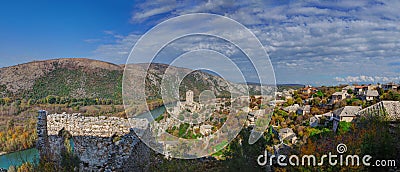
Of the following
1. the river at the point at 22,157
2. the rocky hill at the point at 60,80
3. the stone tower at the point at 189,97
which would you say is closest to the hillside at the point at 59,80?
the rocky hill at the point at 60,80

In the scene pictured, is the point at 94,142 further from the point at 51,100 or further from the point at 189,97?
the point at 51,100

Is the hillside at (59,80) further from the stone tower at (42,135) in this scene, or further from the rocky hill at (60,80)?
the stone tower at (42,135)

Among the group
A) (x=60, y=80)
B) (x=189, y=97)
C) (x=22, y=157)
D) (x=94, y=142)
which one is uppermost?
(x=60, y=80)

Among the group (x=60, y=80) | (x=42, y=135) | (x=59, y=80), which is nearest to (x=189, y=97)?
(x=42, y=135)

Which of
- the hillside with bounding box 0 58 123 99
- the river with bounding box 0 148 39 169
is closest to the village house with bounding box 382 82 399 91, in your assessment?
the river with bounding box 0 148 39 169

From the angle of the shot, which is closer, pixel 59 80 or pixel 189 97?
pixel 189 97

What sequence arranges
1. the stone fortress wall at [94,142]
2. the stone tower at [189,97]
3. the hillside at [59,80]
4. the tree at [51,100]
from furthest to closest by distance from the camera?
the hillside at [59,80] < the tree at [51,100] < the stone tower at [189,97] < the stone fortress wall at [94,142]

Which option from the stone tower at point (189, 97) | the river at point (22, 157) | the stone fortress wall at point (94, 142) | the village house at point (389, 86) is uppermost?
the village house at point (389, 86)
